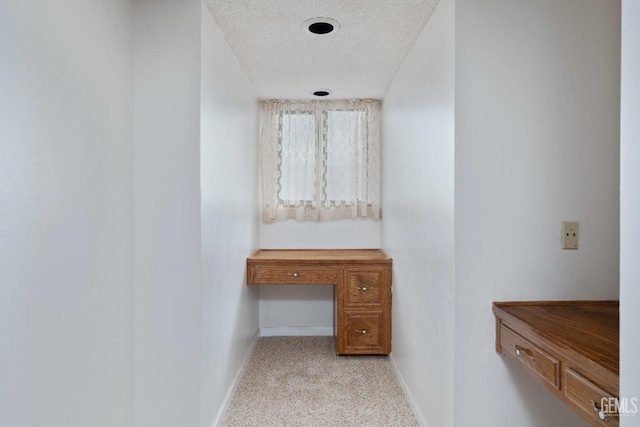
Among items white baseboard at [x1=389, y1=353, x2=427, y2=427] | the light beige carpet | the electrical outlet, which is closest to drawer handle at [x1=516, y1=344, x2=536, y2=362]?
the electrical outlet

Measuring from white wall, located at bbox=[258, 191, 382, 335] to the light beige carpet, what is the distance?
0.38 metres

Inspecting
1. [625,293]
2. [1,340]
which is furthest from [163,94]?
[625,293]

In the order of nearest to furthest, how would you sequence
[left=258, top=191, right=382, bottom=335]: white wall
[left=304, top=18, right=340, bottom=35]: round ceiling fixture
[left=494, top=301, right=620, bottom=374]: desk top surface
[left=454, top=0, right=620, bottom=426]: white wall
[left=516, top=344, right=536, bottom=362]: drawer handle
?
1. [left=494, top=301, right=620, bottom=374]: desk top surface
2. [left=516, top=344, right=536, bottom=362]: drawer handle
3. [left=454, top=0, right=620, bottom=426]: white wall
4. [left=304, top=18, right=340, bottom=35]: round ceiling fixture
5. [left=258, top=191, right=382, bottom=335]: white wall

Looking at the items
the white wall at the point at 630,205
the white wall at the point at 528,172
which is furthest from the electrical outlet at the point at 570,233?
the white wall at the point at 630,205

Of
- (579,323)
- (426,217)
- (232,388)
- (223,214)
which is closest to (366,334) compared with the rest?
(232,388)

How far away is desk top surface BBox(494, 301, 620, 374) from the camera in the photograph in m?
1.10

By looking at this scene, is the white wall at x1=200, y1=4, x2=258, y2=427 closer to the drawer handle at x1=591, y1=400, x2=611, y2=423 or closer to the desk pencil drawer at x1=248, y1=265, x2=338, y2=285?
the desk pencil drawer at x1=248, y1=265, x2=338, y2=285

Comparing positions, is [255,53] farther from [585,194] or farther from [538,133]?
[585,194]

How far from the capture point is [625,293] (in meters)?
0.78

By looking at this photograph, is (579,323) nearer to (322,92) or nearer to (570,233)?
(570,233)

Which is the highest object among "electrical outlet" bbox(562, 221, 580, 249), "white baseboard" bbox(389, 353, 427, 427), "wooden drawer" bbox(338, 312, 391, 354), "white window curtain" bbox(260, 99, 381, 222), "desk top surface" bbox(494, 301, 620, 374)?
"white window curtain" bbox(260, 99, 381, 222)

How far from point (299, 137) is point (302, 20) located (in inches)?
63.1

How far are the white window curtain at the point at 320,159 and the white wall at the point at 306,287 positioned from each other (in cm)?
10

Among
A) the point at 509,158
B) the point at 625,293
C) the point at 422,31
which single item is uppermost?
the point at 422,31
